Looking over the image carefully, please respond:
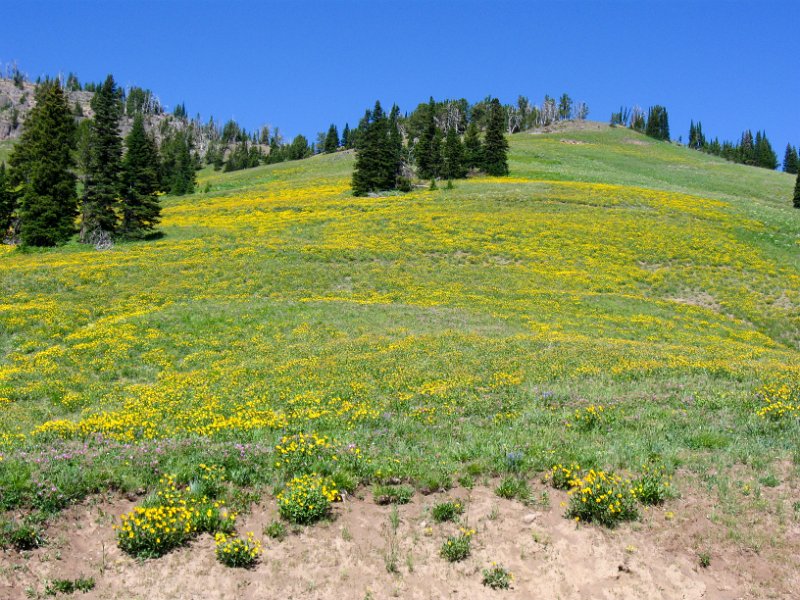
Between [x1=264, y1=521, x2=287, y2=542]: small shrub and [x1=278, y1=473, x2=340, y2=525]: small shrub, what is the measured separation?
0.81 feet

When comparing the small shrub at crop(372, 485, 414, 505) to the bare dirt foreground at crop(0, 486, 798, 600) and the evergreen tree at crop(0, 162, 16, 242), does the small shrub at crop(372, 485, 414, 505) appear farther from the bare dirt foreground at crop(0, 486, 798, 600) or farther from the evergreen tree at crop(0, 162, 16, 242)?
the evergreen tree at crop(0, 162, 16, 242)

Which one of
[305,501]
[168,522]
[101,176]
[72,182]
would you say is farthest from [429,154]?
[168,522]

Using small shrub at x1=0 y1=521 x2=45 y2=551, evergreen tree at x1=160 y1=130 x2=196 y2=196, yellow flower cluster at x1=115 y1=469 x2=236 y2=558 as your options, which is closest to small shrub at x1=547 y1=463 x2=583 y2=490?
yellow flower cluster at x1=115 y1=469 x2=236 y2=558

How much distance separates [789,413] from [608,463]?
5285 millimetres

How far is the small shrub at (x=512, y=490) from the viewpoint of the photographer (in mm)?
8625

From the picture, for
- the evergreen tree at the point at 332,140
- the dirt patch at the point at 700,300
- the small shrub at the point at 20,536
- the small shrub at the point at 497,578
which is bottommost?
the dirt patch at the point at 700,300

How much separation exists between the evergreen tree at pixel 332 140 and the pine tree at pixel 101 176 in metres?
119

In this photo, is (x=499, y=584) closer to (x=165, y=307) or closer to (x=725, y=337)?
(x=165, y=307)

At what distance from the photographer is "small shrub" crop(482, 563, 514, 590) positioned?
6.77 metres

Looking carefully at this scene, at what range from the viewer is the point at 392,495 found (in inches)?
339

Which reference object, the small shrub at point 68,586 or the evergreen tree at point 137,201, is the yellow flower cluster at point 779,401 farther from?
the evergreen tree at point 137,201

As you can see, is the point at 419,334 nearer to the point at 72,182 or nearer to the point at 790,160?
the point at 72,182

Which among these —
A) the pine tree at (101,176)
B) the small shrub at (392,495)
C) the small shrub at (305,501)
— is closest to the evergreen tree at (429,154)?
the pine tree at (101,176)

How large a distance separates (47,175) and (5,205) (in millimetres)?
8253
